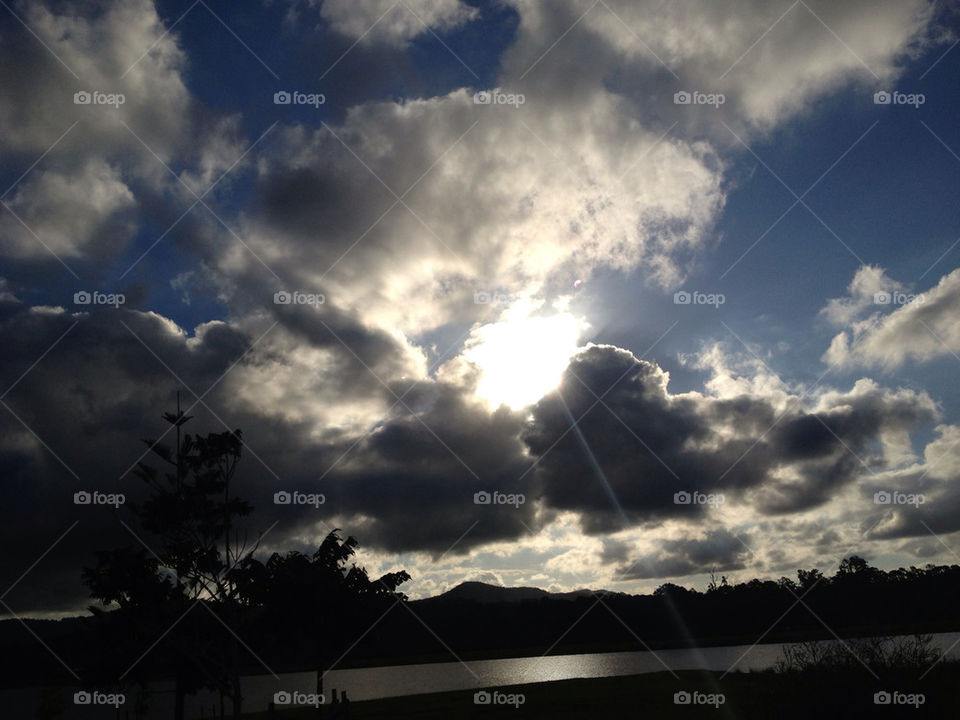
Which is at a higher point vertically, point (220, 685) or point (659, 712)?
point (220, 685)

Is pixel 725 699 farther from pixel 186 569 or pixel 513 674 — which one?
pixel 513 674

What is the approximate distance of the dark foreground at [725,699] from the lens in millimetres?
22203

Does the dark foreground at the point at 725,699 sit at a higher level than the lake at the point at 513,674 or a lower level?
higher

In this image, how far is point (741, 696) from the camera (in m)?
34.8

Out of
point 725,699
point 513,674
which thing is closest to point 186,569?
point 725,699

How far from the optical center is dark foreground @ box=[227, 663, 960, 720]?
2220cm

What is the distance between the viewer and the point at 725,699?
111ft

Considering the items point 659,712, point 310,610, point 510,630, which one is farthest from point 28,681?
point 659,712

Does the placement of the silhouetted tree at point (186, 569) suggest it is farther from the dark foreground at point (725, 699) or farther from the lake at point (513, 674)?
the lake at point (513, 674)

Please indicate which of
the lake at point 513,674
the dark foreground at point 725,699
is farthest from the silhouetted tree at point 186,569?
the lake at point 513,674

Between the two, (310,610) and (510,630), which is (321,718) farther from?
(510,630)

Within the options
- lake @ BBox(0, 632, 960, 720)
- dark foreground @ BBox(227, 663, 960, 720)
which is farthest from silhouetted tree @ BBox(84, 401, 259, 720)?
lake @ BBox(0, 632, 960, 720)

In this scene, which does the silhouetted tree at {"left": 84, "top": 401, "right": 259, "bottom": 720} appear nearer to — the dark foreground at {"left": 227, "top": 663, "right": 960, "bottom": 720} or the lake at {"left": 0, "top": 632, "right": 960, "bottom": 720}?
the dark foreground at {"left": 227, "top": 663, "right": 960, "bottom": 720}

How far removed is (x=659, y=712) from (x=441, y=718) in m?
12.3
